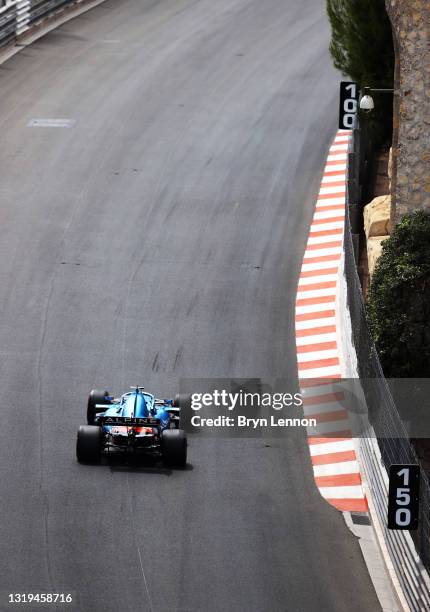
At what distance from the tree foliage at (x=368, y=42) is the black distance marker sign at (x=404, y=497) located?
15.7m

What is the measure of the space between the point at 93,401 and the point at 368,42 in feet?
42.6

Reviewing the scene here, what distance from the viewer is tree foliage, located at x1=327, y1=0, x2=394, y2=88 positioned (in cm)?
3222

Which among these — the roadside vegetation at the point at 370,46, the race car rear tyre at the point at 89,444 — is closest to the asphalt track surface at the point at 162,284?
the race car rear tyre at the point at 89,444

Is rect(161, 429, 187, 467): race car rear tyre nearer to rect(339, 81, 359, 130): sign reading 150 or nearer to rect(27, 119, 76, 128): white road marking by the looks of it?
rect(339, 81, 359, 130): sign reading 150

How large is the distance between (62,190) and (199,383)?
→ 961cm

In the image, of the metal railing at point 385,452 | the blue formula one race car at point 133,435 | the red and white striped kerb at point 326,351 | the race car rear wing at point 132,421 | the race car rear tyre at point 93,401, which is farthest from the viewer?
the race car rear tyre at point 93,401

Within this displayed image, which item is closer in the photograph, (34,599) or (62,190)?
(34,599)

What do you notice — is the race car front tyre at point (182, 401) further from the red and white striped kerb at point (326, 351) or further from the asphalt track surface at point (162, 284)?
the red and white striped kerb at point (326, 351)

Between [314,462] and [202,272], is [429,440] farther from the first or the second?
[202,272]

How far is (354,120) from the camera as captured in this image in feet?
102

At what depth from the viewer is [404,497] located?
18422 millimetres

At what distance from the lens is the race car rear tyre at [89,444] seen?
22359mm

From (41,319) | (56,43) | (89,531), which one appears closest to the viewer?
(89,531)

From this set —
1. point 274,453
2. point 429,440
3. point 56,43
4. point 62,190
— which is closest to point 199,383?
point 274,453
